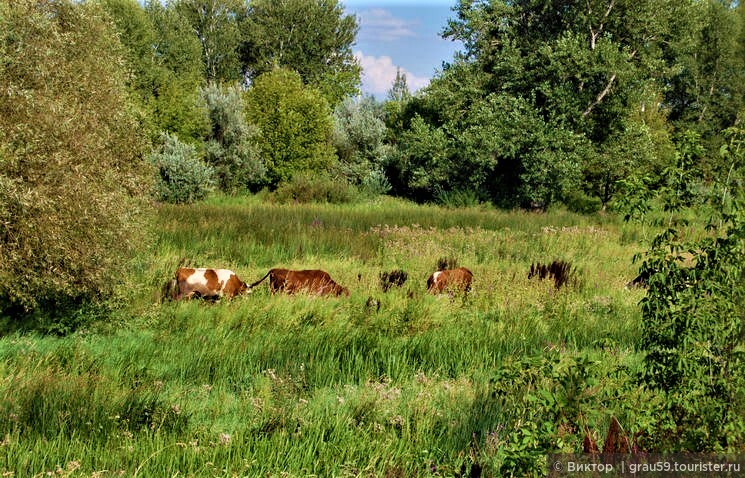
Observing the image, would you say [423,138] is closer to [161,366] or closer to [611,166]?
[611,166]

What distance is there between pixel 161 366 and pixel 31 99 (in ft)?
11.8

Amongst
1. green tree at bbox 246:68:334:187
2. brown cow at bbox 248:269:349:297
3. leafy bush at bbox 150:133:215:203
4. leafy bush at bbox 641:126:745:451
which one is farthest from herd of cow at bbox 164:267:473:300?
green tree at bbox 246:68:334:187

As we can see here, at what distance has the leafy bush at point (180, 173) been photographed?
86.5 feet

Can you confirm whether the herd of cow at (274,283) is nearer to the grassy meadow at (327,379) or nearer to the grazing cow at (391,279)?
the grazing cow at (391,279)

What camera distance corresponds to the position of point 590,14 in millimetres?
29047

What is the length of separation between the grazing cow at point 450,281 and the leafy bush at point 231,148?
21.4 m

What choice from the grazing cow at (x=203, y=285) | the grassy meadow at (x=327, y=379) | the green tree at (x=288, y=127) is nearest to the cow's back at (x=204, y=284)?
the grazing cow at (x=203, y=285)

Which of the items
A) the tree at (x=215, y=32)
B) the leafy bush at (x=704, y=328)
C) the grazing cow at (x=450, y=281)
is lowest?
the grazing cow at (x=450, y=281)

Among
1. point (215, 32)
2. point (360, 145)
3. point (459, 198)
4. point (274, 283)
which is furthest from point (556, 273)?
point (215, 32)

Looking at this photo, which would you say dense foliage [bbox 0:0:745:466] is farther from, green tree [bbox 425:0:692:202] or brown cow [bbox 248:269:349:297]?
green tree [bbox 425:0:692:202]

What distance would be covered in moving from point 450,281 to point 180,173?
19.1m

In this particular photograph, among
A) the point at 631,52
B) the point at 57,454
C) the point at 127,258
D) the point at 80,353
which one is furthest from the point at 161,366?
the point at 631,52

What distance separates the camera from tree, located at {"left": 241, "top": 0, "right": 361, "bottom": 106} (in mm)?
63344

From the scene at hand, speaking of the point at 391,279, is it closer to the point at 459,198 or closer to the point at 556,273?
the point at 556,273
